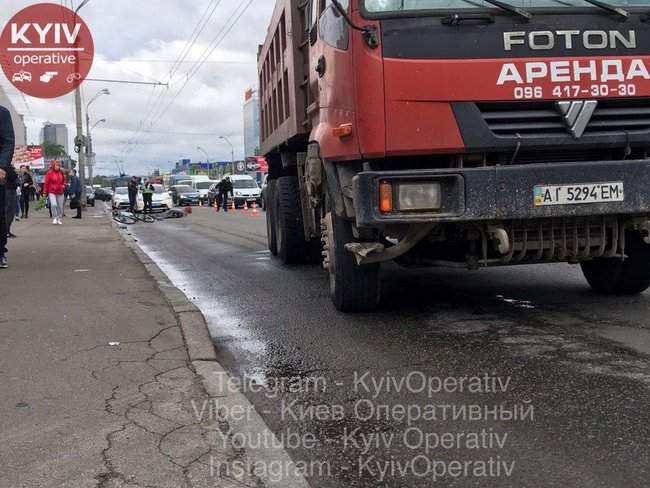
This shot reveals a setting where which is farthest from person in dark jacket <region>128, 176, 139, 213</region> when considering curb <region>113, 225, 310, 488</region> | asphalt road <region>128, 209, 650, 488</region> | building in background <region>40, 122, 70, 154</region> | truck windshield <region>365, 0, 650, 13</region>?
building in background <region>40, 122, 70, 154</region>

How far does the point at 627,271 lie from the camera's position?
6.55 meters

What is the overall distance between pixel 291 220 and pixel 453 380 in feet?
19.8

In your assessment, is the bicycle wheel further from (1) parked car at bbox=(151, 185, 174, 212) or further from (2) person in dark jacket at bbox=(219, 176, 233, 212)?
(2) person in dark jacket at bbox=(219, 176, 233, 212)

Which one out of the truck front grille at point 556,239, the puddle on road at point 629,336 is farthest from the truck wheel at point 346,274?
the puddle on road at point 629,336

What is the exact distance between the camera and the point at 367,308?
625cm

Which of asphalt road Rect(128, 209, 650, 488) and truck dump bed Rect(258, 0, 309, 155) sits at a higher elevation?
truck dump bed Rect(258, 0, 309, 155)

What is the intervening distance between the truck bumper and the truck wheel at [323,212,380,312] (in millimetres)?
856

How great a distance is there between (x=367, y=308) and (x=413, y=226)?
113 cm

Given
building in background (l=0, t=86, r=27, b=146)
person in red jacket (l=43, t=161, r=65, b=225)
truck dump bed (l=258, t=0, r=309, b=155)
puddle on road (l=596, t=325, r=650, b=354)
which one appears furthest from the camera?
building in background (l=0, t=86, r=27, b=146)

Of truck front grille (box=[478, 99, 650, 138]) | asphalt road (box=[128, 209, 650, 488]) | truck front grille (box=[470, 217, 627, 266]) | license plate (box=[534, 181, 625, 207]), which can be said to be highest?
A: truck front grille (box=[478, 99, 650, 138])

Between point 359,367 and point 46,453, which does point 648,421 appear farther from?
point 46,453

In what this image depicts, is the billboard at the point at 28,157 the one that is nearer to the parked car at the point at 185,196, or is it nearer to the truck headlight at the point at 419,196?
the parked car at the point at 185,196

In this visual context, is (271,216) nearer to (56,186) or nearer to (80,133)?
(56,186)

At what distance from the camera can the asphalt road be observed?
3.11 m
